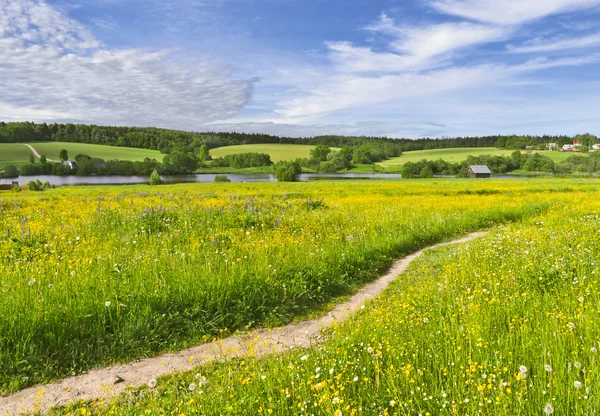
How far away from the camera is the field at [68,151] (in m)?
132

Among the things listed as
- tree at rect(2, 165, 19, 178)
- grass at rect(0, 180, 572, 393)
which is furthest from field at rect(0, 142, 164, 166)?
grass at rect(0, 180, 572, 393)

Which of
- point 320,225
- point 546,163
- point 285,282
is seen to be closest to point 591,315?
point 285,282

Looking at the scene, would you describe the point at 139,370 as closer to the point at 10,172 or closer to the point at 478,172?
the point at 10,172

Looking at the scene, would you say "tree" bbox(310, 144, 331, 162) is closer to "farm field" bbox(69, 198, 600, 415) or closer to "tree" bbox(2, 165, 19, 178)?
"tree" bbox(2, 165, 19, 178)

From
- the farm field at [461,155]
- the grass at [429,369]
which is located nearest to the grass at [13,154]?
the farm field at [461,155]

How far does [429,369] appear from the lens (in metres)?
3.95

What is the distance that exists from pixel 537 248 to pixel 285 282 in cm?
685

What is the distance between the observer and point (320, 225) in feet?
45.5

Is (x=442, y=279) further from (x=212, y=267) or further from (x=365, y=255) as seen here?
(x=212, y=267)

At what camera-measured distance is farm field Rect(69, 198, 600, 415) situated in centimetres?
333

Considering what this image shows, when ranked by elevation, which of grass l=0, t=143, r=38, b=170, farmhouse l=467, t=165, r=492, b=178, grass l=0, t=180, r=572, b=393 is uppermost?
grass l=0, t=143, r=38, b=170

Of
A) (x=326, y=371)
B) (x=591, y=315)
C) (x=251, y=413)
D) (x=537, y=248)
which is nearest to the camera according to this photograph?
(x=251, y=413)

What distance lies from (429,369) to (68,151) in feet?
577

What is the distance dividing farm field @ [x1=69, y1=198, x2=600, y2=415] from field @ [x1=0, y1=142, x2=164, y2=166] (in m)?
153
